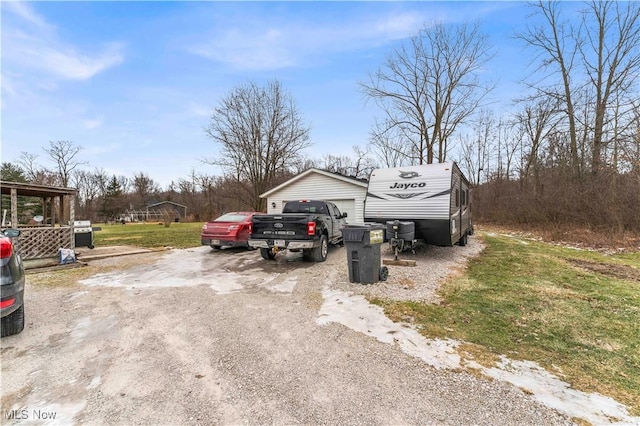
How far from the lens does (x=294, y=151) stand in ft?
71.9

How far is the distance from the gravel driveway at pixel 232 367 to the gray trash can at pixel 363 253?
0.38m

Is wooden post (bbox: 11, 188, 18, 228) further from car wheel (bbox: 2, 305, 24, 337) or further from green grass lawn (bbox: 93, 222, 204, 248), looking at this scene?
car wheel (bbox: 2, 305, 24, 337)

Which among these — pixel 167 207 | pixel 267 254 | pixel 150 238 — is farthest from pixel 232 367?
pixel 167 207

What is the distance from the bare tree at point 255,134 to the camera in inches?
842

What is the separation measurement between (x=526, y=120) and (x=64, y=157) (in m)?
52.8

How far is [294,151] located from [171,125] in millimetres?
8416

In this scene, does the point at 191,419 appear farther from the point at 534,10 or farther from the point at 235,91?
the point at 534,10

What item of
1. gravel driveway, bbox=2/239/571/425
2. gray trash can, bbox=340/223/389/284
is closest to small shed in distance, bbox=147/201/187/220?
gravel driveway, bbox=2/239/571/425

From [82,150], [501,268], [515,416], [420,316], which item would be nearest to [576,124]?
[501,268]

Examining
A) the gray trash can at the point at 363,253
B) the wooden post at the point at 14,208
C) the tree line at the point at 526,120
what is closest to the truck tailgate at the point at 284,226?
the gray trash can at the point at 363,253

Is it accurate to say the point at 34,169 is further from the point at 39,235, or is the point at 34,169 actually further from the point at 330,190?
the point at 330,190

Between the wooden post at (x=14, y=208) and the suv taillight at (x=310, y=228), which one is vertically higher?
the wooden post at (x=14, y=208)

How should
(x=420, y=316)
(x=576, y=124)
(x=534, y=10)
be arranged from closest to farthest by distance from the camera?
(x=420, y=316), (x=576, y=124), (x=534, y=10)

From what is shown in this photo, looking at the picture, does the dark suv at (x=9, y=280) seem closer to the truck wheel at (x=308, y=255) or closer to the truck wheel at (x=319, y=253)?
the truck wheel at (x=308, y=255)
